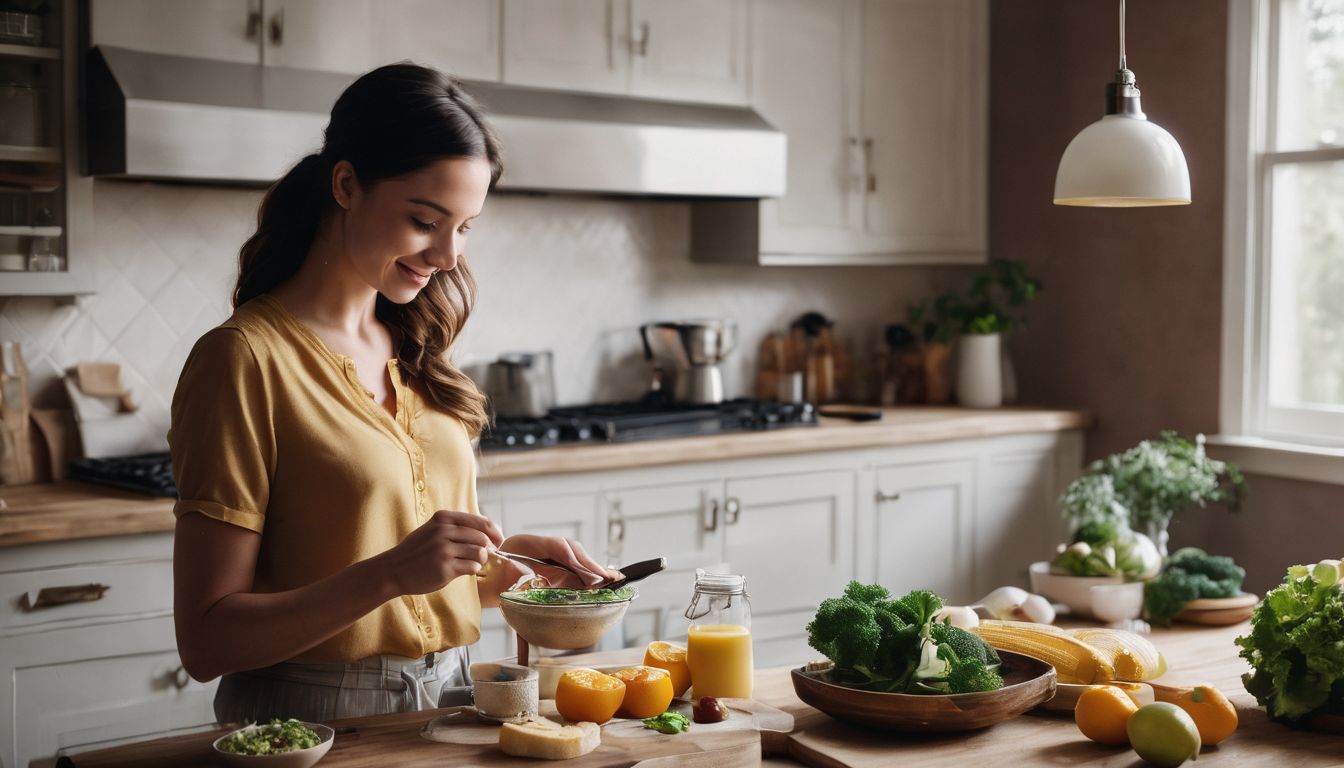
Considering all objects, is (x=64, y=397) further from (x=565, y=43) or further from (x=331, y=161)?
(x=331, y=161)

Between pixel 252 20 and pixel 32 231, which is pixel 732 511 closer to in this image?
pixel 252 20

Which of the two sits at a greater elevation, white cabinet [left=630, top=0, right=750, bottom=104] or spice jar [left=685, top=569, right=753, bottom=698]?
white cabinet [left=630, top=0, right=750, bottom=104]

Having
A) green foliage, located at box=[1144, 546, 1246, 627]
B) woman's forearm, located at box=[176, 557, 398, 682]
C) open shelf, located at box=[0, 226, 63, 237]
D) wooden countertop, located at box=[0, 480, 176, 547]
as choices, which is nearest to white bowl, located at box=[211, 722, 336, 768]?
woman's forearm, located at box=[176, 557, 398, 682]

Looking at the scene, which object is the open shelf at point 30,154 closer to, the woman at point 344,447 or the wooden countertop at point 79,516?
the wooden countertop at point 79,516

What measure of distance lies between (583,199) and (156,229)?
1237 millimetres

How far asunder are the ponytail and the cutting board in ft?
1.97

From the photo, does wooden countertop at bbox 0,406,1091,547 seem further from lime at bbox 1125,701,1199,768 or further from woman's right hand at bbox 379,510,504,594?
lime at bbox 1125,701,1199,768

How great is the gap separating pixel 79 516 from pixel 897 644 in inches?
68.5

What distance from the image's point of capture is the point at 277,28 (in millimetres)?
3158

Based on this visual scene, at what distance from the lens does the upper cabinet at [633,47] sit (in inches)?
140

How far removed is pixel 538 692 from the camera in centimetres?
167

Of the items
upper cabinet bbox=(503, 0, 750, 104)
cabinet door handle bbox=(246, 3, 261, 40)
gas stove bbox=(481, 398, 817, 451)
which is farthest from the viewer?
upper cabinet bbox=(503, 0, 750, 104)

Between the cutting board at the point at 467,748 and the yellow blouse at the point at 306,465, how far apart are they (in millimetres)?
174

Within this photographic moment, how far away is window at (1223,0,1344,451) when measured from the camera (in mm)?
3703
